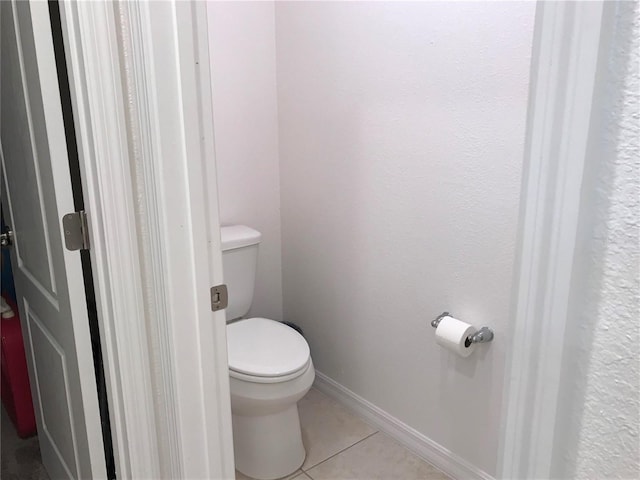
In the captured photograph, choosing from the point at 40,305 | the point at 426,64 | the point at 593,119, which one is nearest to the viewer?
the point at 593,119

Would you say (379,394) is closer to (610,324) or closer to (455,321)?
(455,321)

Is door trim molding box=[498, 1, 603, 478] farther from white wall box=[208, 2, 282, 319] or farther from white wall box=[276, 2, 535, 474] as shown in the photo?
white wall box=[208, 2, 282, 319]

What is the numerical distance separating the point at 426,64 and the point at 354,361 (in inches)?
47.8

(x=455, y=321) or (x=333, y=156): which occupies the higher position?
(x=333, y=156)

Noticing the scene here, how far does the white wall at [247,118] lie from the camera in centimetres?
214

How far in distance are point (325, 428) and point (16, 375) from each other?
120 centimetres

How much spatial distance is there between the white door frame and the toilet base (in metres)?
0.67

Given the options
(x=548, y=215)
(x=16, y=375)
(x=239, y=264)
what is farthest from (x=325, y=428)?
(x=548, y=215)

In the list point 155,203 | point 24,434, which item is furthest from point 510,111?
point 24,434

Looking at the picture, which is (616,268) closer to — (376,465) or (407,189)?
(407,189)

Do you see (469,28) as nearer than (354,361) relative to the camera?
Yes

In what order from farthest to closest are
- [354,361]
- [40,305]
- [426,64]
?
[354,361], [426,64], [40,305]

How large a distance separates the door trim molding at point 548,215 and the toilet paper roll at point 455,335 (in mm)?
1123

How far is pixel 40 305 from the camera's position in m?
1.46
